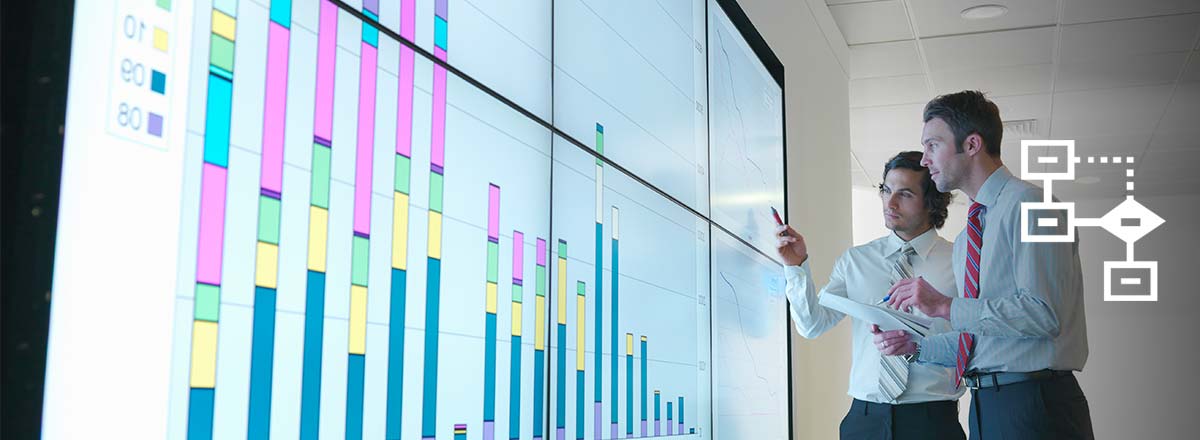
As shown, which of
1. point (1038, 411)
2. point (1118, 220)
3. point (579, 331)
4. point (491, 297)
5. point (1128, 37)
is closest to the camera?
point (491, 297)

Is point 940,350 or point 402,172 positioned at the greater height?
point 402,172

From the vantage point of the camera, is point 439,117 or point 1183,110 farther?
point 1183,110

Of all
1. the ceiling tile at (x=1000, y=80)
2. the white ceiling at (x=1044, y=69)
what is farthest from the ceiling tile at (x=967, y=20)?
the ceiling tile at (x=1000, y=80)

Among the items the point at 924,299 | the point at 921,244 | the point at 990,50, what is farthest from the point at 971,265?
the point at 990,50

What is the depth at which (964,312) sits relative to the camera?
2096 mm

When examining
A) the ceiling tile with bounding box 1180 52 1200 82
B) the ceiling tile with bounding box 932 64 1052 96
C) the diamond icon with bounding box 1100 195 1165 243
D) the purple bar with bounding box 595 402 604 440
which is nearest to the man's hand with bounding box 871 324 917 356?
the purple bar with bounding box 595 402 604 440

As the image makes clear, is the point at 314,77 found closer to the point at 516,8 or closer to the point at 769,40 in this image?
the point at 516,8

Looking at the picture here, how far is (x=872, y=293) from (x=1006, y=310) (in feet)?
3.09

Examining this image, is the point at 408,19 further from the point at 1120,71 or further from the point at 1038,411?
the point at 1120,71

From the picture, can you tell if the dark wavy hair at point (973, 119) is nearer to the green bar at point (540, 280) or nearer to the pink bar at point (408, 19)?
the green bar at point (540, 280)

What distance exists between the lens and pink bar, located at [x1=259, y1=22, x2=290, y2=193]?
3.46ft

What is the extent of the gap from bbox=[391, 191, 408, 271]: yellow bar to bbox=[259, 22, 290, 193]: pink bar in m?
0.20

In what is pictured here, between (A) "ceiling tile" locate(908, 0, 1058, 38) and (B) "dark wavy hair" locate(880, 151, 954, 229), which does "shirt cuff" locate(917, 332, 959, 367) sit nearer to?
(B) "dark wavy hair" locate(880, 151, 954, 229)

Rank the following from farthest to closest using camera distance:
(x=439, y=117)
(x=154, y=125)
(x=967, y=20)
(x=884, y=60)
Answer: (x=884, y=60), (x=967, y=20), (x=439, y=117), (x=154, y=125)
